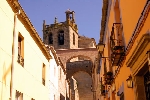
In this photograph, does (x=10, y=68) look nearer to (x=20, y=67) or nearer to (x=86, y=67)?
(x=20, y=67)

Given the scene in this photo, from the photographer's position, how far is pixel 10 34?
1018 centimetres

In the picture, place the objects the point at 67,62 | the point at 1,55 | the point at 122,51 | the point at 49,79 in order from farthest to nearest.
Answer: the point at 67,62 < the point at 49,79 < the point at 1,55 < the point at 122,51

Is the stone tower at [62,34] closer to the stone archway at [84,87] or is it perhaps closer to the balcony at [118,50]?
the stone archway at [84,87]

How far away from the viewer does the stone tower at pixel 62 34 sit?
52562 mm

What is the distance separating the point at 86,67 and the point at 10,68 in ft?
110

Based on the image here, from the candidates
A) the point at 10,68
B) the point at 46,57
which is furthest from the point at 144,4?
the point at 46,57

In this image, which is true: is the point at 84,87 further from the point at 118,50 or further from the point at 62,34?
the point at 118,50

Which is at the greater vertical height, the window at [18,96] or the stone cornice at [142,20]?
the stone cornice at [142,20]

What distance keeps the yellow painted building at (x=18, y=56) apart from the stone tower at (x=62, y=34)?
36.2m

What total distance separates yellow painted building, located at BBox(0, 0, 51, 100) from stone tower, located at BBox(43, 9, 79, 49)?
36.2 metres

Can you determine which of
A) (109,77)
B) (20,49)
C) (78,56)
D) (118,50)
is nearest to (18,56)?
(20,49)

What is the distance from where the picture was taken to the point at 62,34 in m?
53.3

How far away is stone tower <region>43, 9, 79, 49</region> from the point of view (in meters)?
52.6

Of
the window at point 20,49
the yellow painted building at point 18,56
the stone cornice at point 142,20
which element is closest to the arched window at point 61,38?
the yellow painted building at point 18,56
